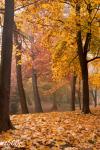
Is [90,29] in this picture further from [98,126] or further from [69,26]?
[98,126]

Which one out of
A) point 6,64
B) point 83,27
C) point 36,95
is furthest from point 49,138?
point 36,95

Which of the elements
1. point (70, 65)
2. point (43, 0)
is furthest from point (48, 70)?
point (43, 0)

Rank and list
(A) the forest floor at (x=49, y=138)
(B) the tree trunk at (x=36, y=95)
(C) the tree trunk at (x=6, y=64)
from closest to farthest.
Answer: (A) the forest floor at (x=49, y=138) → (C) the tree trunk at (x=6, y=64) → (B) the tree trunk at (x=36, y=95)

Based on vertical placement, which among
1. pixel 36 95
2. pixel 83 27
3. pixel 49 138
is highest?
pixel 83 27

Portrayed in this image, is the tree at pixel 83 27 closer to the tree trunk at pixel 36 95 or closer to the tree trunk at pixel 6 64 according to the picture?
the tree trunk at pixel 6 64

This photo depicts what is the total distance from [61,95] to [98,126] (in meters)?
42.6

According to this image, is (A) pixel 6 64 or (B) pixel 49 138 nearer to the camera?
(B) pixel 49 138

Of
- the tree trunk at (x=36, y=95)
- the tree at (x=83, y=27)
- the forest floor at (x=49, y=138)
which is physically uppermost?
the tree at (x=83, y=27)

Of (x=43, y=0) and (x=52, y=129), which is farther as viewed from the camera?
(x=43, y=0)

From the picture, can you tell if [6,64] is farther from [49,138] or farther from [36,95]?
A: [36,95]

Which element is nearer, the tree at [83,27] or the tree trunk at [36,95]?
the tree at [83,27]

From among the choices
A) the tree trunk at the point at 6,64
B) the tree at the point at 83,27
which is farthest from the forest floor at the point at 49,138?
the tree at the point at 83,27

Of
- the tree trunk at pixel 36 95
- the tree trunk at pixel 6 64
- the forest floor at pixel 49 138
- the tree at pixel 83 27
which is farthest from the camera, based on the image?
the tree trunk at pixel 36 95

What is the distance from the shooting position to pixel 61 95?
59812 millimetres
